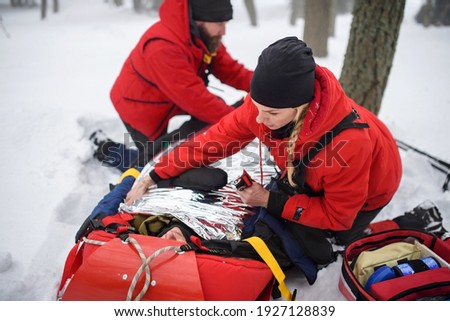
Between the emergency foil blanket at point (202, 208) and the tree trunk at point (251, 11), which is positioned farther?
the tree trunk at point (251, 11)

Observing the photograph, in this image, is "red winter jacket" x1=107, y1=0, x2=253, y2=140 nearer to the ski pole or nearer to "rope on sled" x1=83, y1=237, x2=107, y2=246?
"rope on sled" x1=83, y1=237, x2=107, y2=246

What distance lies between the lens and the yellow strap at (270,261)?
169 centimetres

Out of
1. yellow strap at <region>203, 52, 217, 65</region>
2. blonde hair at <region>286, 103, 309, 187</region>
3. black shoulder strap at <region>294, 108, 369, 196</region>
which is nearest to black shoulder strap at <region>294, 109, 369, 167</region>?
black shoulder strap at <region>294, 108, 369, 196</region>

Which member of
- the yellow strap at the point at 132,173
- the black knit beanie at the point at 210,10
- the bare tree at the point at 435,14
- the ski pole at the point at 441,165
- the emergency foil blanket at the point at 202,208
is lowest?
the yellow strap at the point at 132,173

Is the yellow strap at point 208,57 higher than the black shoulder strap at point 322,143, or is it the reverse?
the yellow strap at point 208,57

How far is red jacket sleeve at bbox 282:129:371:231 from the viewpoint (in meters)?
1.51

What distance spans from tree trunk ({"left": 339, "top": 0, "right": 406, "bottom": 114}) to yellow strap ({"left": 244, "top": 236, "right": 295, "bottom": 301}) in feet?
→ 6.48

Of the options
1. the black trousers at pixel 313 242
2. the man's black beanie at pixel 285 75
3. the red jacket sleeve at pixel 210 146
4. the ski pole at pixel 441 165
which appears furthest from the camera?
the ski pole at pixel 441 165

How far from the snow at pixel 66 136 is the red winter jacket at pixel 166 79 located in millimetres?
691

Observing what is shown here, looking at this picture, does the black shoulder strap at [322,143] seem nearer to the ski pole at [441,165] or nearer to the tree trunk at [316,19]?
the ski pole at [441,165]

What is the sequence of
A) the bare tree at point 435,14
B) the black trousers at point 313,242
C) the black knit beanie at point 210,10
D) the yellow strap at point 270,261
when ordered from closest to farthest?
the yellow strap at point 270,261 → the black trousers at point 313,242 → the black knit beanie at point 210,10 → the bare tree at point 435,14

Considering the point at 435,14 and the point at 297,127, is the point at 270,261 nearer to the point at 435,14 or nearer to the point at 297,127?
the point at 297,127

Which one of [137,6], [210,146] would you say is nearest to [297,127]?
[210,146]

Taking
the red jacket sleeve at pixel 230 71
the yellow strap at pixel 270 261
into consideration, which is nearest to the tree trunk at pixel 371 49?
the red jacket sleeve at pixel 230 71
